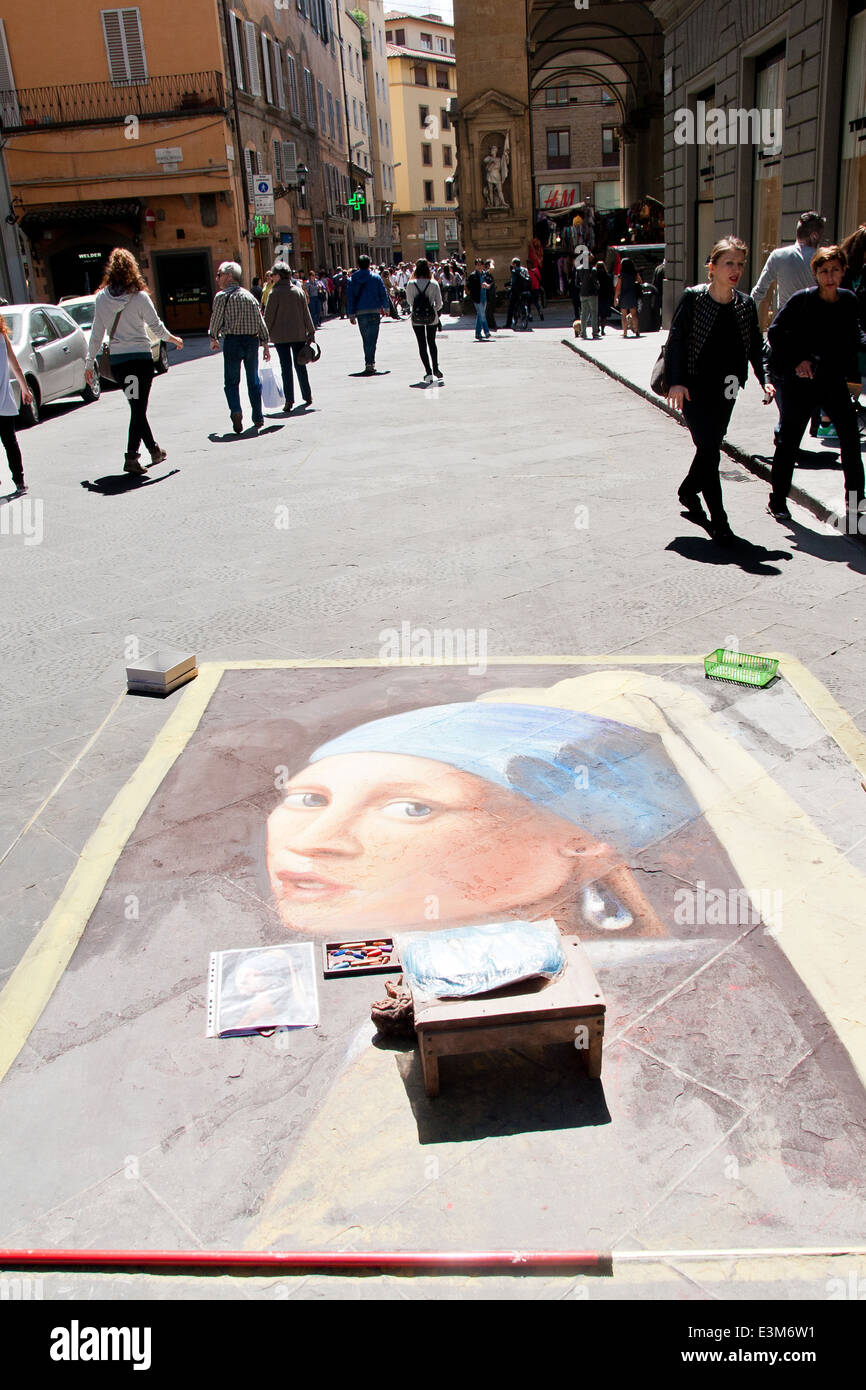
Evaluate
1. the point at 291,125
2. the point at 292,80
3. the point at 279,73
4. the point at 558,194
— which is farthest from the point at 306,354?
the point at 558,194

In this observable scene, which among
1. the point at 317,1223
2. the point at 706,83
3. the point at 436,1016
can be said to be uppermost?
the point at 706,83

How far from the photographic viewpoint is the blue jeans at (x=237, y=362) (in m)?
11.8

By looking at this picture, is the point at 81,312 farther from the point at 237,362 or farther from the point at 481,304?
the point at 237,362

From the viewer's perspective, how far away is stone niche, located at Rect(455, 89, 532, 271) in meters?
30.9

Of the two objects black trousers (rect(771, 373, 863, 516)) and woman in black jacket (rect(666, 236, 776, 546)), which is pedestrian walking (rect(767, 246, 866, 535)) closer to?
black trousers (rect(771, 373, 863, 516))

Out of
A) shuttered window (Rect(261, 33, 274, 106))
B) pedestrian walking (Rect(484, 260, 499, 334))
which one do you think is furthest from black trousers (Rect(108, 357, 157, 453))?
shuttered window (Rect(261, 33, 274, 106))

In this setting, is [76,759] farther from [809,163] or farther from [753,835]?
[809,163]

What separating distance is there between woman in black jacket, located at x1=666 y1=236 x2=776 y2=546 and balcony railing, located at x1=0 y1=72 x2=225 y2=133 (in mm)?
28671

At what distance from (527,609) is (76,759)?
8.28 feet

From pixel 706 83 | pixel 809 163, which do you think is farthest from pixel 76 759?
pixel 706 83

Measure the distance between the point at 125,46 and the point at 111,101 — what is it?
1437 mm

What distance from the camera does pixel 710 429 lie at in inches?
275

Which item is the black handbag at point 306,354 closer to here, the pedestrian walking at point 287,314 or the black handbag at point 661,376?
the pedestrian walking at point 287,314

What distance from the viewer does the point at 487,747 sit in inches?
166
